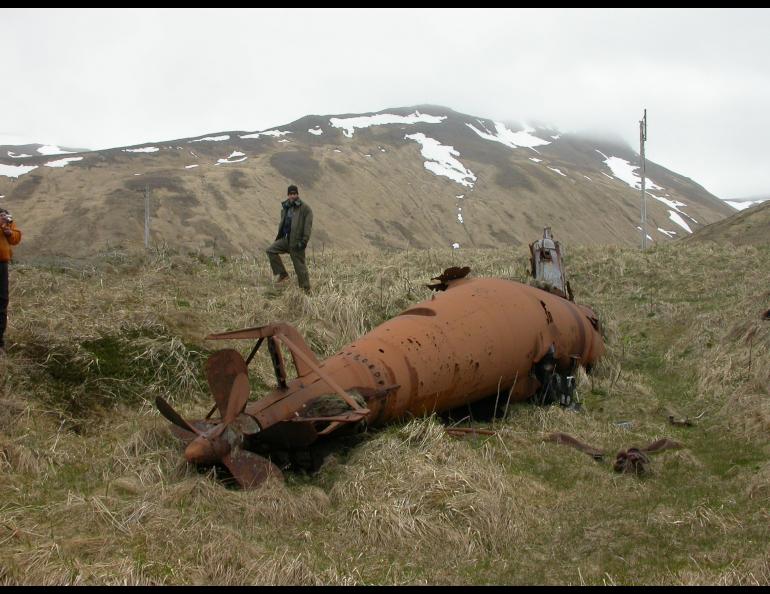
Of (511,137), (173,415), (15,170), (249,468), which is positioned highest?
(511,137)

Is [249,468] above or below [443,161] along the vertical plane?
above

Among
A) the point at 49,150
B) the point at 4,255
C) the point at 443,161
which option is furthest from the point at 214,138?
the point at 4,255

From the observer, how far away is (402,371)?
5961 mm

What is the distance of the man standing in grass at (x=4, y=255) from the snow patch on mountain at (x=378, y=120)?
7081cm

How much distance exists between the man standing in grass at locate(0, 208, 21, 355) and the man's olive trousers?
3.85 metres

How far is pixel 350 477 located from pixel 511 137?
99.9m

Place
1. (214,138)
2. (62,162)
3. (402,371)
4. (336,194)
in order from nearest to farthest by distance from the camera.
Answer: (402,371) → (62,162) → (336,194) → (214,138)

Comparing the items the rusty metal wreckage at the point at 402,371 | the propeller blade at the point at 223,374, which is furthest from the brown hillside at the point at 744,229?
the propeller blade at the point at 223,374

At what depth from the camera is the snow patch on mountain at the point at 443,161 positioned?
68938 millimetres

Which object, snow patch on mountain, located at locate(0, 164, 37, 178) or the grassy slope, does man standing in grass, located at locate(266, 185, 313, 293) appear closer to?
the grassy slope

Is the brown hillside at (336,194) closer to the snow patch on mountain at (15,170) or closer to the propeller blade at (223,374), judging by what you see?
the snow patch on mountain at (15,170)

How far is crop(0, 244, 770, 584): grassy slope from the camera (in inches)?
149

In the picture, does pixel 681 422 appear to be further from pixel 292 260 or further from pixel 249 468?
pixel 292 260

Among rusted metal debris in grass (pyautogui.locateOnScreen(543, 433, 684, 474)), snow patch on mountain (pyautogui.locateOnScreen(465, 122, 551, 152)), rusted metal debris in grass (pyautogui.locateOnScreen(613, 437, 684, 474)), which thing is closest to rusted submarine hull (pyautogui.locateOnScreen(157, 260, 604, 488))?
rusted metal debris in grass (pyautogui.locateOnScreen(543, 433, 684, 474))
